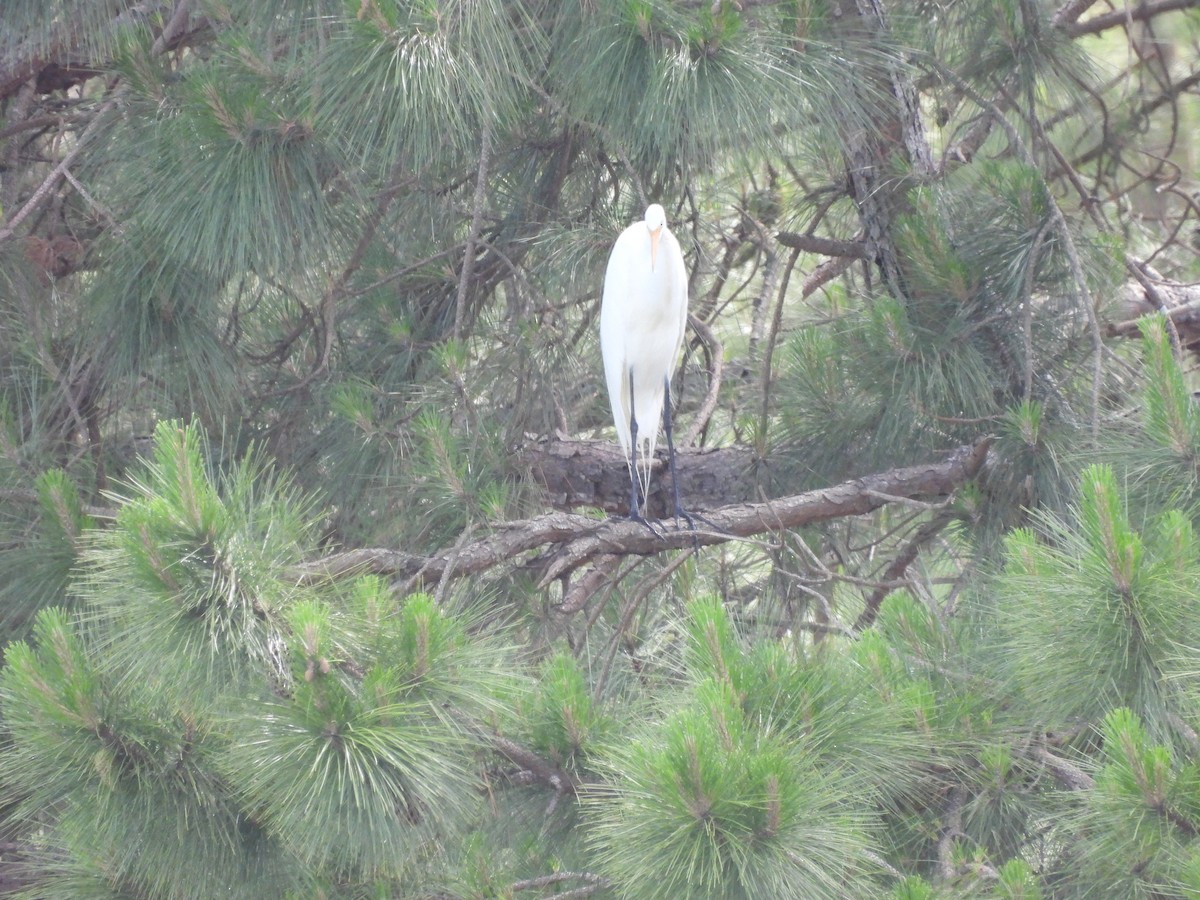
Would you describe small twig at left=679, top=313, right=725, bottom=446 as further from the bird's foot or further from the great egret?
the bird's foot

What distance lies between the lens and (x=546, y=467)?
188 centimetres

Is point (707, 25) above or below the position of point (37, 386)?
above

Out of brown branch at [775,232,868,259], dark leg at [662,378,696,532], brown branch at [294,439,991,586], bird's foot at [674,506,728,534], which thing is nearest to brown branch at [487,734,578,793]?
brown branch at [294,439,991,586]

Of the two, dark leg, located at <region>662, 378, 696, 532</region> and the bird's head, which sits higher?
the bird's head

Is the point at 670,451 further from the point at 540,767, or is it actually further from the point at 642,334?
the point at 540,767

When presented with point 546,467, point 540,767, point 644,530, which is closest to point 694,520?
point 644,530

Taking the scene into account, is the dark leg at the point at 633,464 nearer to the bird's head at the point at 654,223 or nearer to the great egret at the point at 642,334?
the great egret at the point at 642,334

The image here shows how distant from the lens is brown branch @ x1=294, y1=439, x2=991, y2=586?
1.29 m

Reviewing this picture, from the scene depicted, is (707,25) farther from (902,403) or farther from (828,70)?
(902,403)

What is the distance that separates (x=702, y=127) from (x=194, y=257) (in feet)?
1.94

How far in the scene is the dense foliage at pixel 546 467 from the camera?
34.9 inches

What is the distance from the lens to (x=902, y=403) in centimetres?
153

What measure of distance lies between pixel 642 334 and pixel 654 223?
317 millimetres

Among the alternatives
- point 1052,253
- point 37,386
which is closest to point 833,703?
point 1052,253
